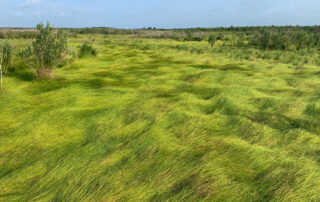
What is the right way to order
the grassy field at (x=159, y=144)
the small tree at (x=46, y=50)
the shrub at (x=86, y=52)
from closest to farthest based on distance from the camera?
the grassy field at (x=159, y=144), the small tree at (x=46, y=50), the shrub at (x=86, y=52)

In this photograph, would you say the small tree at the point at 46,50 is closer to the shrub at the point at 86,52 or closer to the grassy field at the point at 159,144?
the grassy field at the point at 159,144

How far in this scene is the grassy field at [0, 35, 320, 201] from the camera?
3.17 m

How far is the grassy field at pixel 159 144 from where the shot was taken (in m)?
3.17

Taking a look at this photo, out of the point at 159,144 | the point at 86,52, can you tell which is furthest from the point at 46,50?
the point at 159,144

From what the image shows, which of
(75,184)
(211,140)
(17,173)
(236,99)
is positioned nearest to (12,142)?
(17,173)

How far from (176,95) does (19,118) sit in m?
4.45

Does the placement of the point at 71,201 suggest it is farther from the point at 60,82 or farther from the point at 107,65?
the point at 107,65

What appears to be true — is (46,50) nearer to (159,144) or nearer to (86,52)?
(86,52)

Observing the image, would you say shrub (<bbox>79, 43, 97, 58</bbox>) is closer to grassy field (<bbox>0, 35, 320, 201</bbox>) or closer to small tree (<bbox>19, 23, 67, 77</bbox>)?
small tree (<bbox>19, 23, 67, 77</bbox>)

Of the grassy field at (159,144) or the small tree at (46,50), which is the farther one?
the small tree at (46,50)

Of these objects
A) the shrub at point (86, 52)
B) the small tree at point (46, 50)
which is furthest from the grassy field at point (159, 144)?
the shrub at point (86, 52)

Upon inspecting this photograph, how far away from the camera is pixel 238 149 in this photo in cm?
408

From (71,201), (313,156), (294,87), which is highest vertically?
(294,87)

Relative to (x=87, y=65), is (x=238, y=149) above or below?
below
